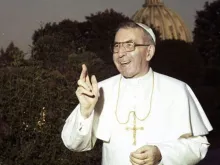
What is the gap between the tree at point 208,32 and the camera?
3659 centimetres

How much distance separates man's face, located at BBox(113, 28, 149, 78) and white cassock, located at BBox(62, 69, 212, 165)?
0.44 feet

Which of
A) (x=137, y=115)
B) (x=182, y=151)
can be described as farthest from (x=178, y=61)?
(x=182, y=151)

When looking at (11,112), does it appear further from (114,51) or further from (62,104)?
(114,51)

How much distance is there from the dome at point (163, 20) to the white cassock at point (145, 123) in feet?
219

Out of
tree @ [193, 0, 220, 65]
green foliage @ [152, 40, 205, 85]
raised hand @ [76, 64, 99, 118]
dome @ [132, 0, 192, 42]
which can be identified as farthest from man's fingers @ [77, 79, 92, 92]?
dome @ [132, 0, 192, 42]

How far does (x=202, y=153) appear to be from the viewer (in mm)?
3252

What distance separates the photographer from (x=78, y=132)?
321 cm

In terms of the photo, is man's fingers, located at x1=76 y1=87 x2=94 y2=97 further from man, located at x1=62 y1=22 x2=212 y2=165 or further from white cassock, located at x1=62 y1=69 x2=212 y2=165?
white cassock, located at x1=62 y1=69 x2=212 y2=165

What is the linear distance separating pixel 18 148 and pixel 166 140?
4.85 m

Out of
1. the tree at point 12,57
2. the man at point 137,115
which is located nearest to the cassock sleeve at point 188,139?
the man at point 137,115

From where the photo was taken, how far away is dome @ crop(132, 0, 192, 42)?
7088 cm

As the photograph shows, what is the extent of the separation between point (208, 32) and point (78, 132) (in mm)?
35602

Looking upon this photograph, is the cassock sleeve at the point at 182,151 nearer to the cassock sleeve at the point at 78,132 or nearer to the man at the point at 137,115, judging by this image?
the man at the point at 137,115

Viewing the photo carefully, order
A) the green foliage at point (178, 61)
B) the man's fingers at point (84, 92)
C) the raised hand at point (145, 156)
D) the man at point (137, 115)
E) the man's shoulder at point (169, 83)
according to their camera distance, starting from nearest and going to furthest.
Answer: the raised hand at point (145, 156) → the man's fingers at point (84, 92) → the man at point (137, 115) → the man's shoulder at point (169, 83) → the green foliage at point (178, 61)
